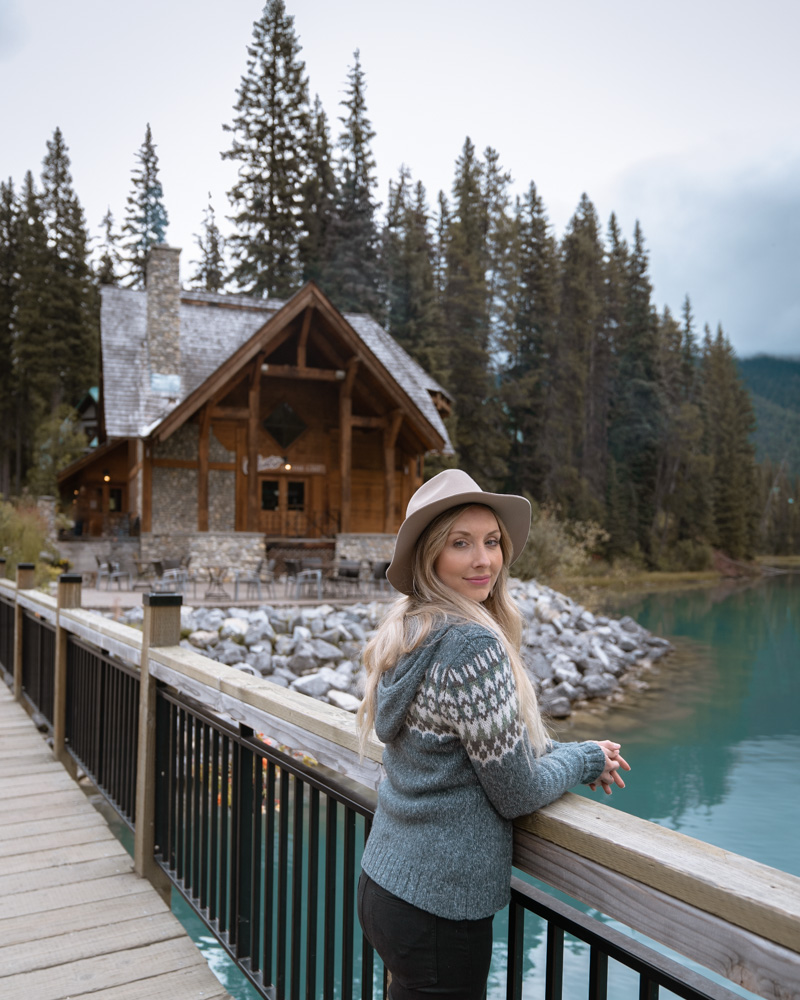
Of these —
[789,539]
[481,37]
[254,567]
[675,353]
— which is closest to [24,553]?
[254,567]

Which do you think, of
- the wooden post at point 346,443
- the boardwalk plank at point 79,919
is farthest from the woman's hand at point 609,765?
the wooden post at point 346,443

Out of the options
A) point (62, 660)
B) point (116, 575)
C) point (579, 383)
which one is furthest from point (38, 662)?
point (579, 383)

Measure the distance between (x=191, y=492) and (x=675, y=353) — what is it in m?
32.3

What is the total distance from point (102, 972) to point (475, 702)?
83.8 inches

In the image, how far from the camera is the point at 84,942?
2828 millimetres

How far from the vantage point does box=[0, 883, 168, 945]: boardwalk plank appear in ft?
9.38

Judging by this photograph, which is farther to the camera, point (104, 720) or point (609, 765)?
point (104, 720)

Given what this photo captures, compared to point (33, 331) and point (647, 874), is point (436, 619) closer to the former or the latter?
point (647, 874)

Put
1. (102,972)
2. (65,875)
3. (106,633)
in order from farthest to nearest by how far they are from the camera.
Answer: (106,633)
(65,875)
(102,972)

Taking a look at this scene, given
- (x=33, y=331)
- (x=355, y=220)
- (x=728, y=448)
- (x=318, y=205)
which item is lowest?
(x=728, y=448)

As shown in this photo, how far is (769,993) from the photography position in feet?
3.22

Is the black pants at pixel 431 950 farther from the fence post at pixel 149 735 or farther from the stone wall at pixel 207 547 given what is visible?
the stone wall at pixel 207 547

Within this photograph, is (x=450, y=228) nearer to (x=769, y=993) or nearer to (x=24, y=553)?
(x=24, y=553)

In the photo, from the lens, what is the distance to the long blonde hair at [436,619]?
146cm
